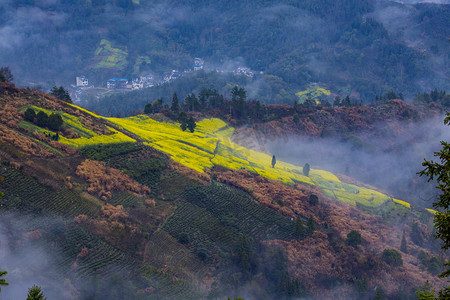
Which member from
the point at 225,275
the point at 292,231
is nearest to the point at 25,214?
the point at 225,275

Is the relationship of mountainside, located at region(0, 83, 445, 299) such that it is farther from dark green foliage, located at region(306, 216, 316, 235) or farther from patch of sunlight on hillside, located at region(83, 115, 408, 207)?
patch of sunlight on hillside, located at region(83, 115, 408, 207)

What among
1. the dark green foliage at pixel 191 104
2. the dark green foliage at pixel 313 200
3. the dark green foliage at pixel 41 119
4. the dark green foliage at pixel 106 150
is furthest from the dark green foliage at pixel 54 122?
the dark green foliage at pixel 191 104

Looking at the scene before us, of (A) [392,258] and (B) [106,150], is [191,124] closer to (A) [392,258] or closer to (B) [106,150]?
(B) [106,150]

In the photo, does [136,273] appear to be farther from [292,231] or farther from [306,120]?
[306,120]

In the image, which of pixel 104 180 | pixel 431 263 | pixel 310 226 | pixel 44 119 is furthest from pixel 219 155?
pixel 431 263

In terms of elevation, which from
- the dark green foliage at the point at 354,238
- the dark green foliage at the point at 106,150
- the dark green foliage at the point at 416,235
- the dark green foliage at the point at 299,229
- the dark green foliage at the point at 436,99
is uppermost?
the dark green foliage at the point at 436,99

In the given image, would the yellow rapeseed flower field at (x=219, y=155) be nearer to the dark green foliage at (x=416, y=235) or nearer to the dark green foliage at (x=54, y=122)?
the dark green foliage at (x=54, y=122)
